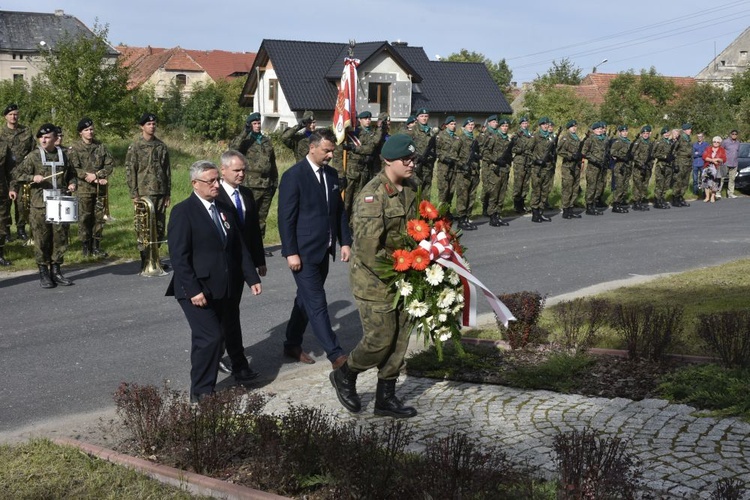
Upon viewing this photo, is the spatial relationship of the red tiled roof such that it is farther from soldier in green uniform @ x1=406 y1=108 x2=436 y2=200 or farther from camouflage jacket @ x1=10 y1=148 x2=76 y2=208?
Result: camouflage jacket @ x1=10 y1=148 x2=76 y2=208

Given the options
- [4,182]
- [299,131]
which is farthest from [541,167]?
[4,182]

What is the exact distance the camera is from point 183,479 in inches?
222

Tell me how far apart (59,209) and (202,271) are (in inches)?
199

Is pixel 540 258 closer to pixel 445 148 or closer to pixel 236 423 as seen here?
pixel 445 148

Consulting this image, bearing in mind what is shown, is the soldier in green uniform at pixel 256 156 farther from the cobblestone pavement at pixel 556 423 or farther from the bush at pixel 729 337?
the bush at pixel 729 337

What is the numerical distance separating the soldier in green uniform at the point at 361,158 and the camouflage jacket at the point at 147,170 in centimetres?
430

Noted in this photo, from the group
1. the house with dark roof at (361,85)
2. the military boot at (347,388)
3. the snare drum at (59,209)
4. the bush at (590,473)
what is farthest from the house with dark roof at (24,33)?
the bush at (590,473)

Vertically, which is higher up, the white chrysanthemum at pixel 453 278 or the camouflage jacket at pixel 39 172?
the camouflage jacket at pixel 39 172

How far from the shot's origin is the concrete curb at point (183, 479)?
17.5ft

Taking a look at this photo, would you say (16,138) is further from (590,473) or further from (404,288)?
(590,473)

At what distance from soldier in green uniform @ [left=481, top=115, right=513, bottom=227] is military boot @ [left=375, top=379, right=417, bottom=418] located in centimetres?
1335

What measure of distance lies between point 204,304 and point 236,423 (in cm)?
162

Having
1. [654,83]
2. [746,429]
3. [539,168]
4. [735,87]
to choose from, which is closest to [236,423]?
[746,429]

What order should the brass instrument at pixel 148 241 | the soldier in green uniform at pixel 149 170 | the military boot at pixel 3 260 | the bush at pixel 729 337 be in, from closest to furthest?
the bush at pixel 729 337
the brass instrument at pixel 148 241
the military boot at pixel 3 260
the soldier in green uniform at pixel 149 170
